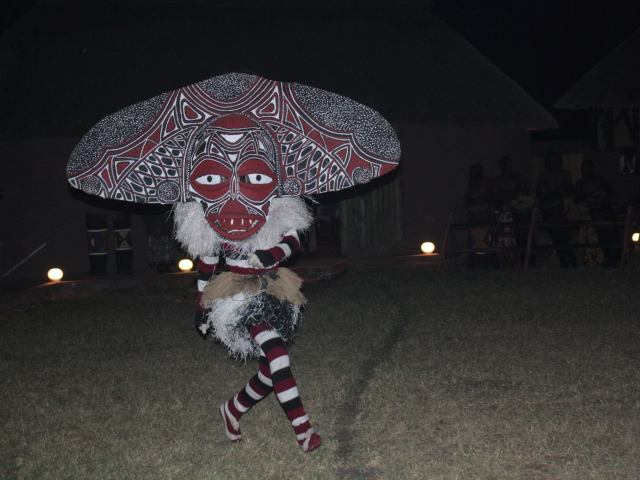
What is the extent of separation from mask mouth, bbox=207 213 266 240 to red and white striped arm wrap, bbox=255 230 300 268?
0.14 meters

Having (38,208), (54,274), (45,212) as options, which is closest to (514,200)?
(54,274)

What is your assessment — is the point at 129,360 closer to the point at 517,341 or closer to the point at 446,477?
Result: the point at 517,341

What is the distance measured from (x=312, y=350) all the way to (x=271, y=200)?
10.2 ft

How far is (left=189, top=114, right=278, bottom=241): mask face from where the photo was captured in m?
5.44

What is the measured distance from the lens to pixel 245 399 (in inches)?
218

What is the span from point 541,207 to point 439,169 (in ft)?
7.48

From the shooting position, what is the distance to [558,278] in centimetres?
1267

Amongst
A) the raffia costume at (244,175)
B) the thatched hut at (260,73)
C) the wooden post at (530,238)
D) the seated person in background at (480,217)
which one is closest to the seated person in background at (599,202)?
the wooden post at (530,238)

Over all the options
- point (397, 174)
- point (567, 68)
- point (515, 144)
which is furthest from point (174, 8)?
point (567, 68)

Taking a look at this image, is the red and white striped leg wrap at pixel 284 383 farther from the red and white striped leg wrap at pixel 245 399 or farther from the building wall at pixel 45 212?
the building wall at pixel 45 212

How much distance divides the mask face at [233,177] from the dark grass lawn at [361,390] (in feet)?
4.57

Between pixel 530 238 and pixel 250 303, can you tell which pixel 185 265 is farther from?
pixel 250 303

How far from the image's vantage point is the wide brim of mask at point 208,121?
230 inches

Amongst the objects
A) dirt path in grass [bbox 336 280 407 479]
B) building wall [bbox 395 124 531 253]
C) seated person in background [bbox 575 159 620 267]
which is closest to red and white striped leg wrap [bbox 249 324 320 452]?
dirt path in grass [bbox 336 280 407 479]
